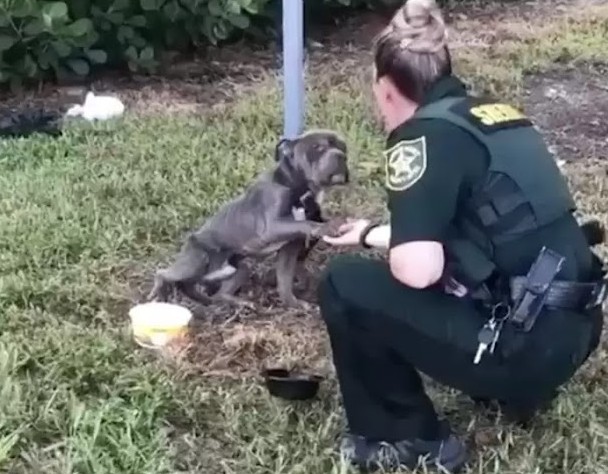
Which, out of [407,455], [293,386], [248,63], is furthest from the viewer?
[248,63]

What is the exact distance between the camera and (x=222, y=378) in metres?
4.32

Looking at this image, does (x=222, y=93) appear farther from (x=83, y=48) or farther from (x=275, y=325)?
(x=275, y=325)

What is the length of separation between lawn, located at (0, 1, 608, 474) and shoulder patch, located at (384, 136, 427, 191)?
33.1 inches

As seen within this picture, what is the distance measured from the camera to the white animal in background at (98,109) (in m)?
7.19

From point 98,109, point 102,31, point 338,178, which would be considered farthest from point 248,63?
point 338,178

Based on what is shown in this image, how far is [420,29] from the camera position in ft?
11.4

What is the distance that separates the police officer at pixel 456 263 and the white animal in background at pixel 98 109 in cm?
377

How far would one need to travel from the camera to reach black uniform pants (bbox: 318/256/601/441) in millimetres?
3506

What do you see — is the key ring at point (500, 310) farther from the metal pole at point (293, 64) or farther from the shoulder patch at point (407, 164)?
the metal pole at point (293, 64)

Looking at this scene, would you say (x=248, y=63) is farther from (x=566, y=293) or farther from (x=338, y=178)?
(x=566, y=293)

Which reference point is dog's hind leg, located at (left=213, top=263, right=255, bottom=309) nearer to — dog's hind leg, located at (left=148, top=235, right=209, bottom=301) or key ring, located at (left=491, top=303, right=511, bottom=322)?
dog's hind leg, located at (left=148, top=235, right=209, bottom=301)

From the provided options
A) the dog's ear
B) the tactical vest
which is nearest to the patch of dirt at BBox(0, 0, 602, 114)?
the dog's ear

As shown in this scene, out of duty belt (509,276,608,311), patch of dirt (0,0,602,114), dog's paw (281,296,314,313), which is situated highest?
duty belt (509,276,608,311)

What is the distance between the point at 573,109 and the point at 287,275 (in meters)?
3.17
